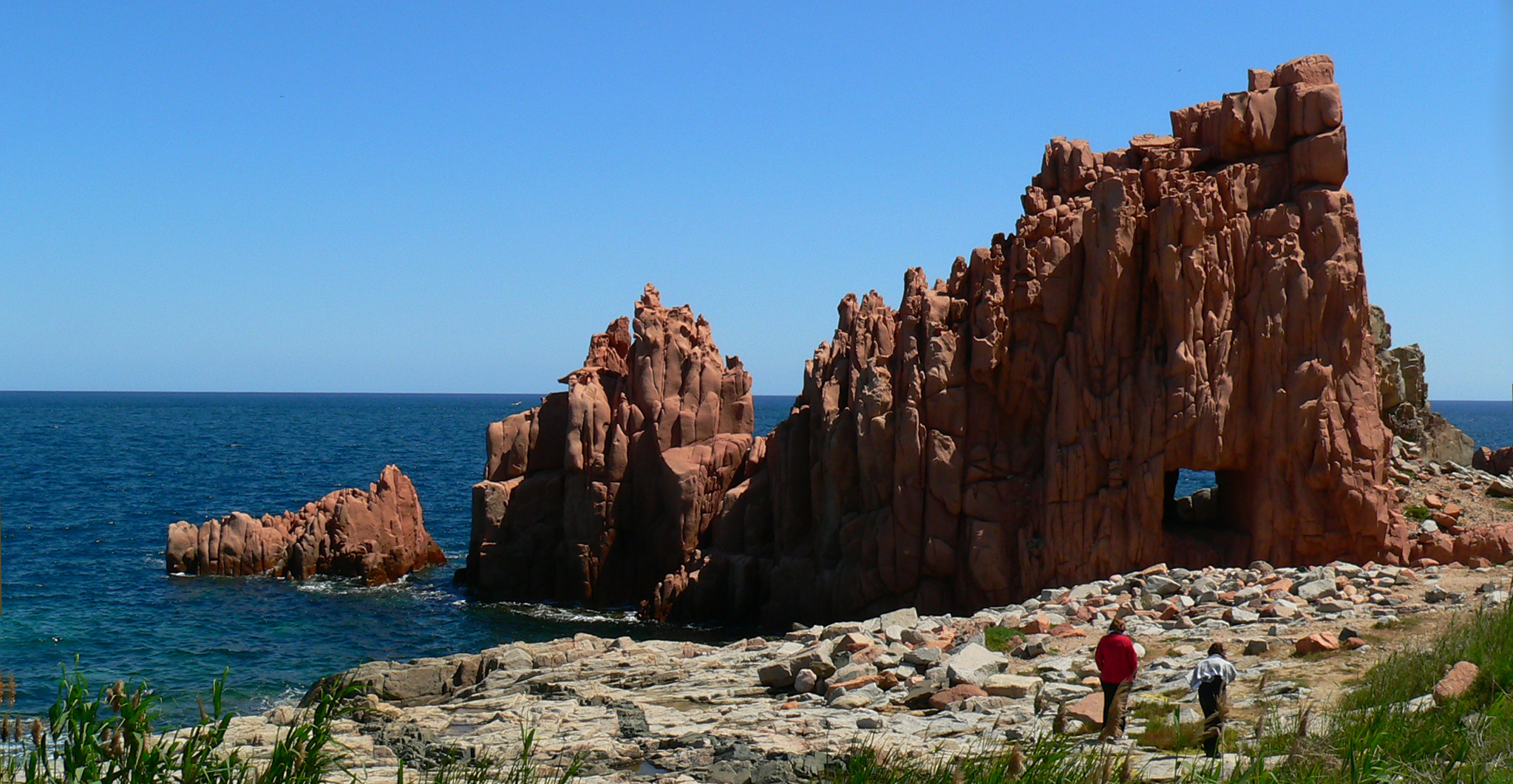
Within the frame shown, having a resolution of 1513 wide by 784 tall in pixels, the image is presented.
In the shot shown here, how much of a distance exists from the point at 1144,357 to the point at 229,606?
2867 centimetres

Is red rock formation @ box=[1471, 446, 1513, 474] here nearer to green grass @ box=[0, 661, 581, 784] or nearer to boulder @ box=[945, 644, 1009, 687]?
boulder @ box=[945, 644, 1009, 687]

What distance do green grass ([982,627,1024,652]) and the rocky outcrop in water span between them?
2214cm

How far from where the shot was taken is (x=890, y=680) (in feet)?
54.9

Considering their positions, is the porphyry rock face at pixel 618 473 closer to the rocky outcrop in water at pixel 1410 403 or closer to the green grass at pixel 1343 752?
the rocky outcrop in water at pixel 1410 403

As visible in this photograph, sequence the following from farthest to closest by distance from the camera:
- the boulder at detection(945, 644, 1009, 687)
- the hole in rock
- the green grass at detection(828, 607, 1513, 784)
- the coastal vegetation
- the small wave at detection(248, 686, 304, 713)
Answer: the hole in rock, the small wave at detection(248, 686, 304, 713), the boulder at detection(945, 644, 1009, 687), the green grass at detection(828, 607, 1513, 784), the coastal vegetation

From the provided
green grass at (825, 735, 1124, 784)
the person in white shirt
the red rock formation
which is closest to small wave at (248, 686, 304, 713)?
the person in white shirt

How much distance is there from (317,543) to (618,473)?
12.4m

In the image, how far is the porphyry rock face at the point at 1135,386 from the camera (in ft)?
91.1

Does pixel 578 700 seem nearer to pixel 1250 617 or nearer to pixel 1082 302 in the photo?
pixel 1250 617

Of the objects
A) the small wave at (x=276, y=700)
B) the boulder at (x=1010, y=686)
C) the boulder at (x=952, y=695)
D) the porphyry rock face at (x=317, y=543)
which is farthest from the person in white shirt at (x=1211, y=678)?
the porphyry rock face at (x=317, y=543)


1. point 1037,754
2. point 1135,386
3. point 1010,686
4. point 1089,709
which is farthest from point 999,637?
point 1037,754

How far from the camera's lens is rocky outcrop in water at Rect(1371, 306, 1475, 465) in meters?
37.5

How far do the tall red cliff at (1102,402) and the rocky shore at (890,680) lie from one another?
362 cm

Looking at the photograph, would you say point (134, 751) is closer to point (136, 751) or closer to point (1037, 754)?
point (136, 751)
